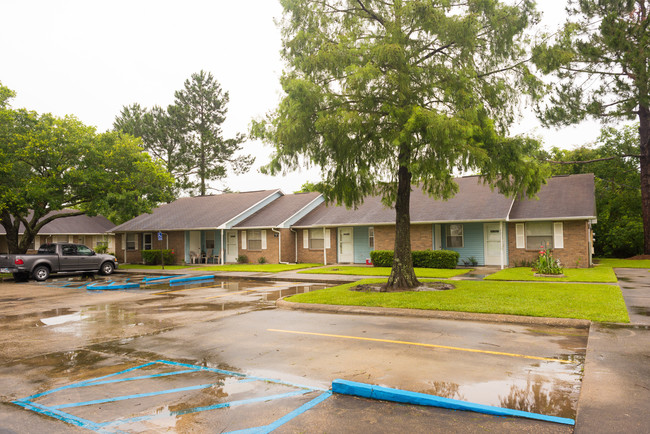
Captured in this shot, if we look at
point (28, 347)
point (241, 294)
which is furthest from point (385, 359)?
point (241, 294)

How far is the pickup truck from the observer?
1995cm

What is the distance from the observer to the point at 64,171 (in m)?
24.8

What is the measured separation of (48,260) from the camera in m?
21.0

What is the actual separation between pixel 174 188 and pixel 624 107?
4238 cm

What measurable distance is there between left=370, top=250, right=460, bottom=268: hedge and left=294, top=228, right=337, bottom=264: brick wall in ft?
14.7

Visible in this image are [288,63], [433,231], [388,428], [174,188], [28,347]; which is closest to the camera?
[388,428]

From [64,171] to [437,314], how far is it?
76.5 feet

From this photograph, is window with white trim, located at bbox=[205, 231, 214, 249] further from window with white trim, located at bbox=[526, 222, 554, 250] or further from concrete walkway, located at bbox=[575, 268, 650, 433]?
concrete walkway, located at bbox=[575, 268, 650, 433]

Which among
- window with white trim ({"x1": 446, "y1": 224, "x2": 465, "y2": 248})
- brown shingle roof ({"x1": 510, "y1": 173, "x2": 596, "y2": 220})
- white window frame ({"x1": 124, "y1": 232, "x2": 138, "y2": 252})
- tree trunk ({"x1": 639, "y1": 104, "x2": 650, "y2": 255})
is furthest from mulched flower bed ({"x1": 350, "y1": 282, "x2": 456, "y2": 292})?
white window frame ({"x1": 124, "y1": 232, "x2": 138, "y2": 252})

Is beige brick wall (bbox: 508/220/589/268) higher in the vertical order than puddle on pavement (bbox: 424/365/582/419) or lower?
higher

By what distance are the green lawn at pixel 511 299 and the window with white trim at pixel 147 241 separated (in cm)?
2383

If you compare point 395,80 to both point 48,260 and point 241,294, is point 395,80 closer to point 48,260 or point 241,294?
point 241,294

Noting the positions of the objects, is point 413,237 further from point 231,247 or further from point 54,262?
point 54,262

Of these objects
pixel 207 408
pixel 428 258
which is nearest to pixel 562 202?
pixel 428 258
